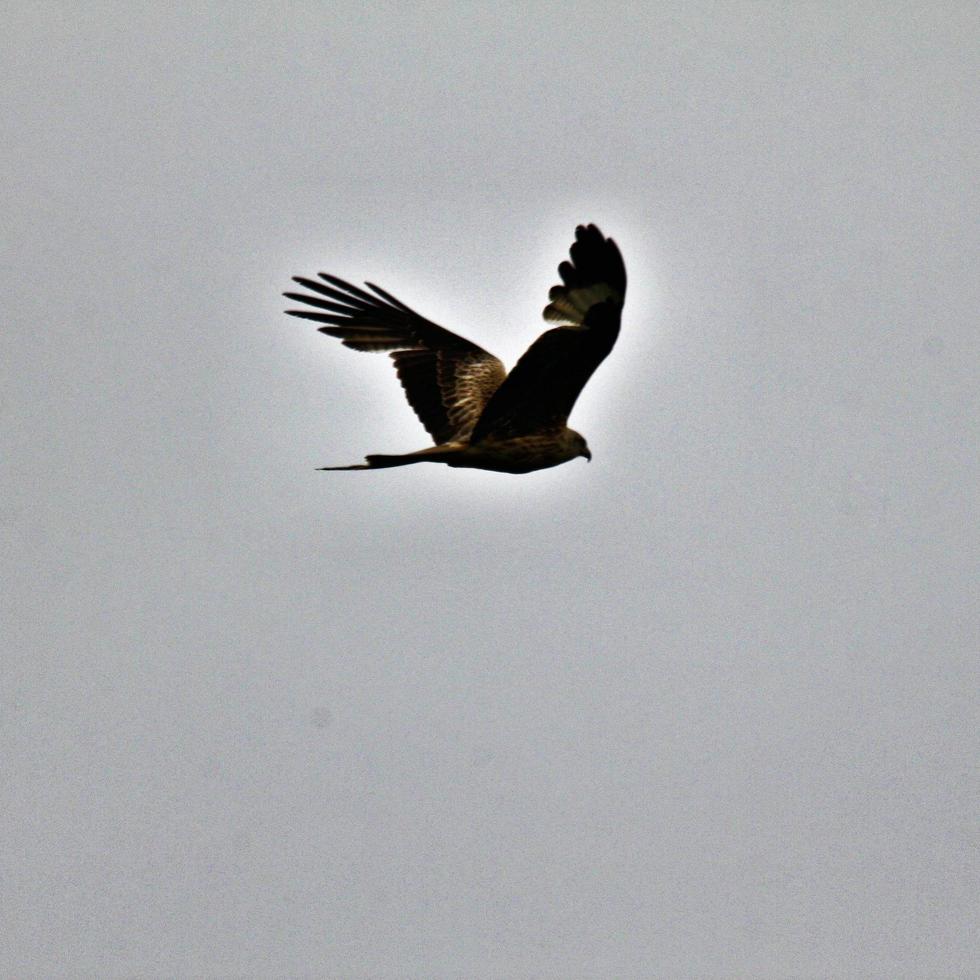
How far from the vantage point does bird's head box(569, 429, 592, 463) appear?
1505 cm

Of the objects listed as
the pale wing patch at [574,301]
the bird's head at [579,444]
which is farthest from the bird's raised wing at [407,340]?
the pale wing patch at [574,301]

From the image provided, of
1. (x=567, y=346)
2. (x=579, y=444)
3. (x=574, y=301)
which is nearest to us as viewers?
(x=574, y=301)

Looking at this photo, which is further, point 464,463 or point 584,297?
point 464,463

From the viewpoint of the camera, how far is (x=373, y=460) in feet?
46.8

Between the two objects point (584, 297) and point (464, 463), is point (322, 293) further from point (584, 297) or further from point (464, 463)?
point (584, 297)

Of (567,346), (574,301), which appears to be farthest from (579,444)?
(574,301)

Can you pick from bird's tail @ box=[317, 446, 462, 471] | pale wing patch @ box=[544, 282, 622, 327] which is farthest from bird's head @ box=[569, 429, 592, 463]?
pale wing patch @ box=[544, 282, 622, 327]

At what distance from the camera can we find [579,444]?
49.6 ft

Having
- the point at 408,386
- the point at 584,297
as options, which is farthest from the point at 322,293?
the point at 584,297

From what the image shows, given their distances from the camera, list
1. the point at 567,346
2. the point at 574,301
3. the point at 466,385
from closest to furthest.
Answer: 1. the point at 574,301
2. the point at 567,346
3. the point at 466,385

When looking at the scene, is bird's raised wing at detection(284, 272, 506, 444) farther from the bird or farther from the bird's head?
the bird's head

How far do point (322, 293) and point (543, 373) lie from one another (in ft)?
9.77

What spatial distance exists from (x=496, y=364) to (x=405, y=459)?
7.67ft

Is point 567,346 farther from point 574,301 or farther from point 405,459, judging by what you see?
point 405,459
